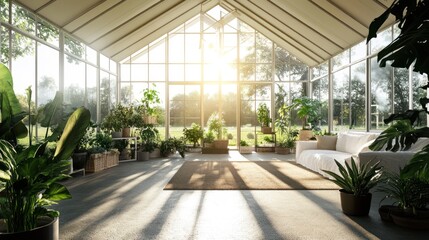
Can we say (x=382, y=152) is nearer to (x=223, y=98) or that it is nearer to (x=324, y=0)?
(x=324, y=0)

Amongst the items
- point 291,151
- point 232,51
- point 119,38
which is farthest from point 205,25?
point 291,151

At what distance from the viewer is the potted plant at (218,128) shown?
1093 cm

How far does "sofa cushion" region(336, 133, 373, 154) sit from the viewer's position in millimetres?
5911

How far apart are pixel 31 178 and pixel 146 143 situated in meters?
7.50

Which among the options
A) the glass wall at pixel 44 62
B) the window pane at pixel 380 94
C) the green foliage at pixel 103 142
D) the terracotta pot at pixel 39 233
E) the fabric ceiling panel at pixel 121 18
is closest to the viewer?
the terracotta pot at pixel 39 233

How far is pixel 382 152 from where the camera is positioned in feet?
14.5

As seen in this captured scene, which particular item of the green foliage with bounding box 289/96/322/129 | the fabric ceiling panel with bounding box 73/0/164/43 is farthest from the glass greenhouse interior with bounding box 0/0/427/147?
the fabric ceiling panel with bounding box 73/0/164/43

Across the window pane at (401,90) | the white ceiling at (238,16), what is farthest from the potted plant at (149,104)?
the window pane at (401,90)

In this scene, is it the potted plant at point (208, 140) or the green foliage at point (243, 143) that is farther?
the green foliage at point (243, 143)

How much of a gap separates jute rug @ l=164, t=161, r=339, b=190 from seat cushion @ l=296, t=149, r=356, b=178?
6.1 inches

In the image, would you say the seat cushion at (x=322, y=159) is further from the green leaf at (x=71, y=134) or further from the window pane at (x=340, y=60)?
the green leaf at (x=71, y=134)

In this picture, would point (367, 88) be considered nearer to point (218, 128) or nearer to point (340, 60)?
point (340, 60)

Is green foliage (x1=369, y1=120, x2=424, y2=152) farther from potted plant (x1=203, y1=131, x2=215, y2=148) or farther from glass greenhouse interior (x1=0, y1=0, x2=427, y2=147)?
potted plant (x1=203, y1=131, x2=215, y2=148)

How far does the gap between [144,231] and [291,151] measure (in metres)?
8.58
